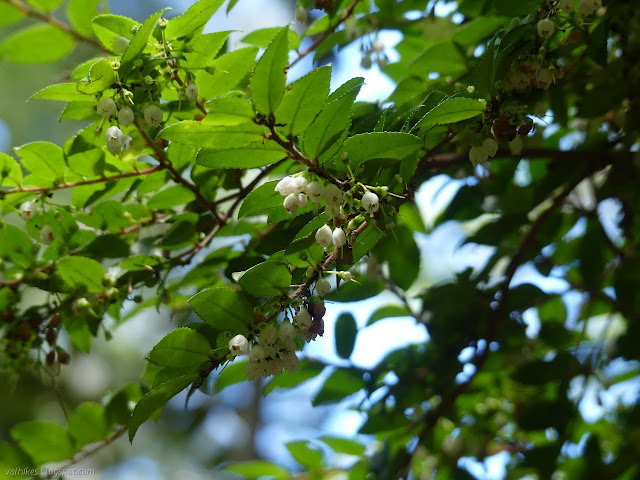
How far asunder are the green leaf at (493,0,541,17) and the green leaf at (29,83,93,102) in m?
0.63

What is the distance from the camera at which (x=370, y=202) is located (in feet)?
2.56

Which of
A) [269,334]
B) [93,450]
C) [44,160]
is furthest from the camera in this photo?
[93,450]

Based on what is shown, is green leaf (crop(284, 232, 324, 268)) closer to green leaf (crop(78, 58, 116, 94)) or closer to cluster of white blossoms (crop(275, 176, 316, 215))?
cluster of white blossoms (crop(275, 176, 316, 215))

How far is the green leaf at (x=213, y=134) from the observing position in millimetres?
746

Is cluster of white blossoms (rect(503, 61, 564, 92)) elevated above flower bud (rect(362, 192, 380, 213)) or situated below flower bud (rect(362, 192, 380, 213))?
above

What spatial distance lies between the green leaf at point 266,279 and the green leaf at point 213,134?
0.52 feet

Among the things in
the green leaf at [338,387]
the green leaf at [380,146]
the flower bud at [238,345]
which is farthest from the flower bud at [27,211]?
the green leaf at [338,387]

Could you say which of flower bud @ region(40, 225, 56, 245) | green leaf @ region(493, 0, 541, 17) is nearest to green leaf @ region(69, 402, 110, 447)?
flower bud @ region(40, 225, 56, 245)

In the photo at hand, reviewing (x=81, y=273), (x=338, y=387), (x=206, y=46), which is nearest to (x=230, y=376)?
(x=338, y=387)

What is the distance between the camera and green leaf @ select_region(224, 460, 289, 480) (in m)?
1.72

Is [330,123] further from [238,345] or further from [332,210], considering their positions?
[238,345]

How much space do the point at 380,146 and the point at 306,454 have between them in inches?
47.7

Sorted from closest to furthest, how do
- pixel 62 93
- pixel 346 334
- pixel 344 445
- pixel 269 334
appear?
pixel 269 334
pixel 62 93
pixel 346 334
pixel 344 445

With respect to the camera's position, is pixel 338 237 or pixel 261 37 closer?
pixel 338 237
